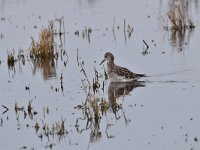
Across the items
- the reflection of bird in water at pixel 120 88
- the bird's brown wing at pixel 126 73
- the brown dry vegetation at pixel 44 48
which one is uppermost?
the brown dry vegetation at pixel 44 48

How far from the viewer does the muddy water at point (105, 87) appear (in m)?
10.1

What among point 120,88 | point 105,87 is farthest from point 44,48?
point 120,88

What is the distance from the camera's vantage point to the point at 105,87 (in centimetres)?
1382

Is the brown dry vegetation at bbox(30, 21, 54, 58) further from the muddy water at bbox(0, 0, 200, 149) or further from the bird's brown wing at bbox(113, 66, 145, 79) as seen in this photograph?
the bird's brown wing at bbox(113, 66, 145, 79)

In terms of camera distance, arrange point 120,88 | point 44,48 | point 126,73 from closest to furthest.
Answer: point 120,88, point 126,73, point 44,48

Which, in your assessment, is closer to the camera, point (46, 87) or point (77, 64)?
point (46, 87)

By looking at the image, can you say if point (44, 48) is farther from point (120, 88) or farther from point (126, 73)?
point (120, 88)

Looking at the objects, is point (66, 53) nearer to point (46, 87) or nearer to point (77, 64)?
point (77, 64)

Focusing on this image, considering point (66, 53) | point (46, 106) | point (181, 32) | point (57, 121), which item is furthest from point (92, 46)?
point (57, 121)

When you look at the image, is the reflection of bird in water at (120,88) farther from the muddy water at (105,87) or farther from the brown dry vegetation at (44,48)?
the brown dry vegetation at (44,48)

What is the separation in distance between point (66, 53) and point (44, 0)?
397 inches

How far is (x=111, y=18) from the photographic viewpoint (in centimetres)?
2184

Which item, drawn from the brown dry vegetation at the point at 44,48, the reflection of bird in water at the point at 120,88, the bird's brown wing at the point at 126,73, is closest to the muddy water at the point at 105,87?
the reflection of bird in water at the point at 120,88

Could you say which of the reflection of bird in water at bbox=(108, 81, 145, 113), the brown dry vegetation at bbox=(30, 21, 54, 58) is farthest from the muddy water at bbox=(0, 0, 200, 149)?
the brown dry vegetation at bbox=(30, 21, 54, 58)
